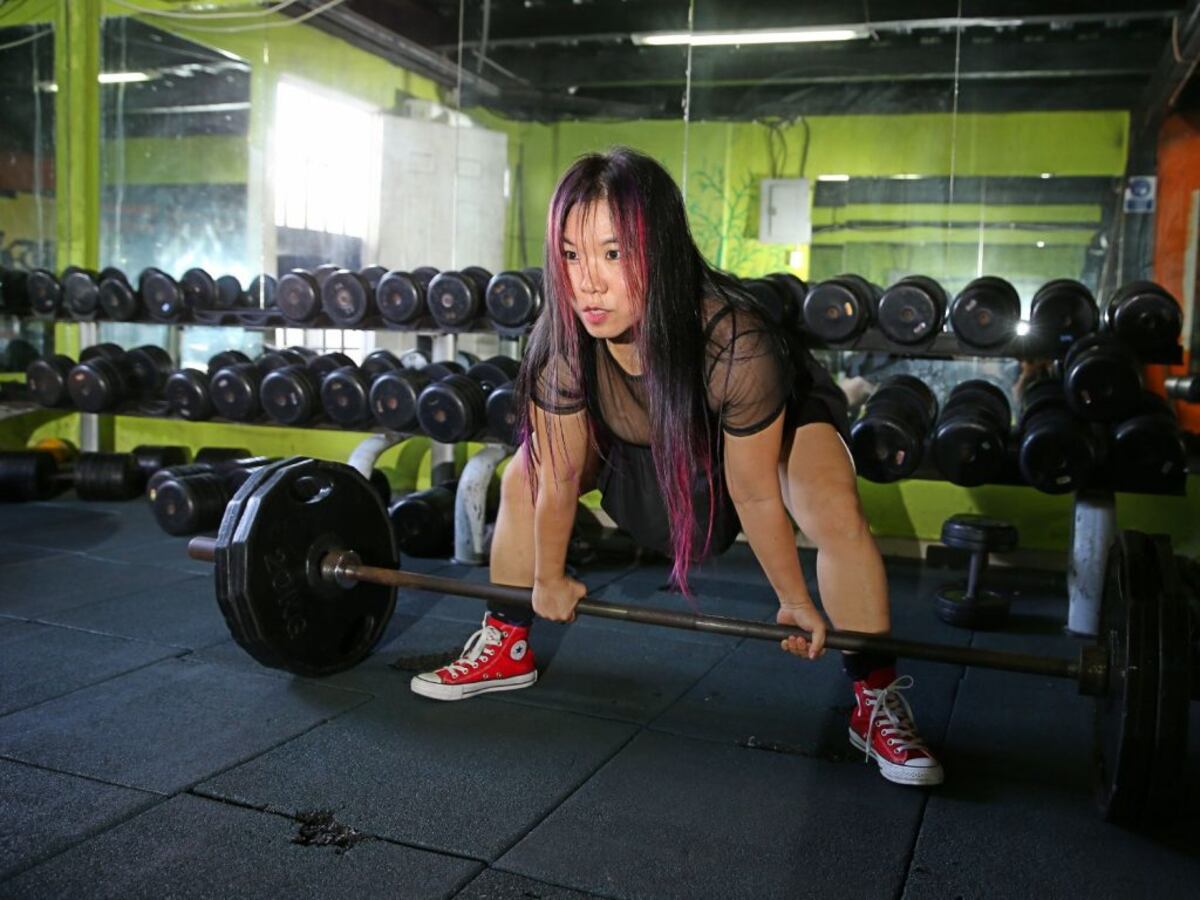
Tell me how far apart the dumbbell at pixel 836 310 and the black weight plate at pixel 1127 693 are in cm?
162

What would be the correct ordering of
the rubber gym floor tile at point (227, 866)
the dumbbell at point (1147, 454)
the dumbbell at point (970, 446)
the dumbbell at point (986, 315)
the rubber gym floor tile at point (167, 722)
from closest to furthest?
the rubber gym floor tile at point (227, 866), the rubber gym floor tile at point (167, 722), the dumbbell at point (1147, 454), the dumbbell at point (970, 446), the dumbbell at point (986, 315)

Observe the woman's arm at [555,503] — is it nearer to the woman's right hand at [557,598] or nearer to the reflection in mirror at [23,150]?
the woman's right hand at [557,598]

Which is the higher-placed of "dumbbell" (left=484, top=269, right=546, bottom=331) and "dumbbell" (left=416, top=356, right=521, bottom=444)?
"dumbbell" (left=484, top=269, right=546, bottom=331)

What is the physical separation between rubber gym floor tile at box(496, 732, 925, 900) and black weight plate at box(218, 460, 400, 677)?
2.04 ft

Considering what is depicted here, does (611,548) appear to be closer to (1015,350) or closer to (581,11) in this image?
Result: (1015,350)

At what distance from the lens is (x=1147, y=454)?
8.61 ft

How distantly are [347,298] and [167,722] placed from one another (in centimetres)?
214

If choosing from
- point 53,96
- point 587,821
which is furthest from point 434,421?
point 53,96

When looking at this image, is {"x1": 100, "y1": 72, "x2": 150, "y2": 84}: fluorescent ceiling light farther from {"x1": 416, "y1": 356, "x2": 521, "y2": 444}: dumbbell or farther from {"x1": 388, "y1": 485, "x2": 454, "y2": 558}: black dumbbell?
{"x1": 388, "y1": 485, "x2": 454, "y2": 558}: black dumbbell

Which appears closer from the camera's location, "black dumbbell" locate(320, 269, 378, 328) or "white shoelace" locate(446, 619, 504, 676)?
"white shoelace" locate(446, 619, 504, 676)

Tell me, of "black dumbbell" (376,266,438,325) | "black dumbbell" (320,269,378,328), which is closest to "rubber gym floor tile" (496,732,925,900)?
"black dumbbell" (376,266,438,325)

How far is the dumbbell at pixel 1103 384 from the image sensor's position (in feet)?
8.59

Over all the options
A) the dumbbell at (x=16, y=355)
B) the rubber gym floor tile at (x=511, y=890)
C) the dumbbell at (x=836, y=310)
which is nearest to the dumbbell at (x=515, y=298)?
the dumbbell at (x=836, y=310)

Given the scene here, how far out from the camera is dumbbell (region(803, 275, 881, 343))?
10.2 feet
